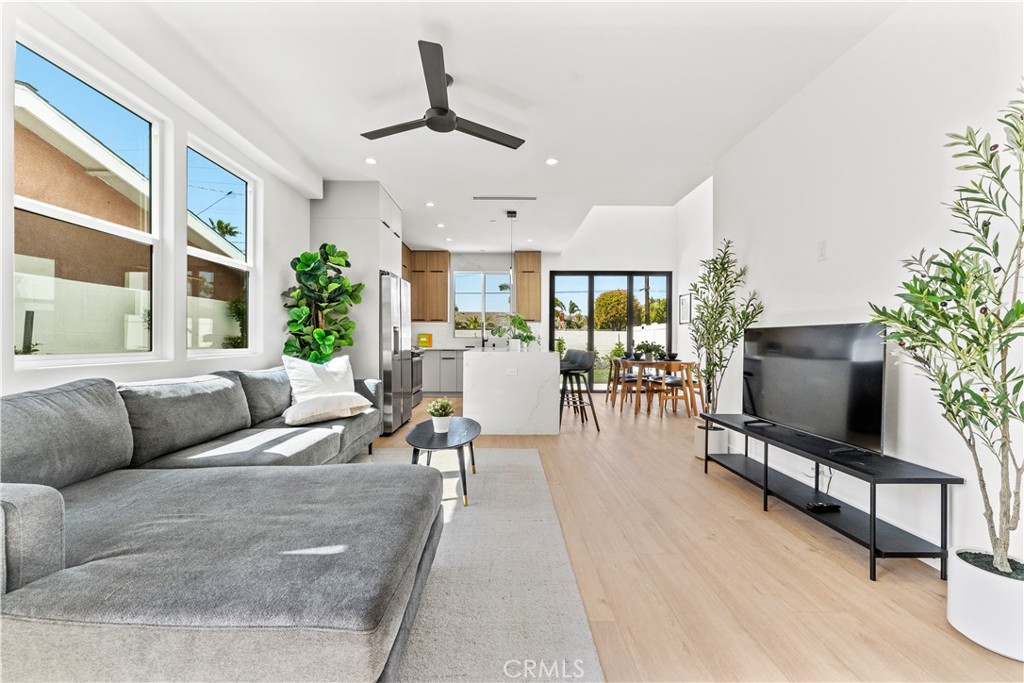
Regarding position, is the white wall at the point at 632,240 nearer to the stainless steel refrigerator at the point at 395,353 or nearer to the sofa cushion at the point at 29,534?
the stainless steel refrigerator at the point at 395,353

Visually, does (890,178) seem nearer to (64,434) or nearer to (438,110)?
(438,110)

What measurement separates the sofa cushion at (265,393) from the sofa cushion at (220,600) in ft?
6.05

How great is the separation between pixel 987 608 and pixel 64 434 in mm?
3503

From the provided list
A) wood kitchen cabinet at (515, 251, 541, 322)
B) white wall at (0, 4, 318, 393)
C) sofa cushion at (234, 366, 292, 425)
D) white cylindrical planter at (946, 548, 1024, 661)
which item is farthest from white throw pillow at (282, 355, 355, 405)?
wood kitchen cabinet at (515, 251, 541, 322)

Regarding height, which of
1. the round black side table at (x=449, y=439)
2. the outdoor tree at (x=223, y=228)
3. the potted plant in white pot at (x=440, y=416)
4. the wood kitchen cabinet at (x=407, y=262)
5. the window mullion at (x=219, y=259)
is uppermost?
the wood kitchen cabinet at (x=407, y=262)

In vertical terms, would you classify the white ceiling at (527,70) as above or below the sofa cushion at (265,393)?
above

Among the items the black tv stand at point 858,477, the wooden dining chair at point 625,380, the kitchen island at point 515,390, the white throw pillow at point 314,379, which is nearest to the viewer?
the black tv stand at point 858,477

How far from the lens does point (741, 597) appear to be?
1.86 m

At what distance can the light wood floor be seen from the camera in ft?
4.88

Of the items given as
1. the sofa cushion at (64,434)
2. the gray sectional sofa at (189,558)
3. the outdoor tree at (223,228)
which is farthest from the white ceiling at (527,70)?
the gray sectional sofa at (189,558)

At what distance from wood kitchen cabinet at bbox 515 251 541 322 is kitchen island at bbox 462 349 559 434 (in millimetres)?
3340

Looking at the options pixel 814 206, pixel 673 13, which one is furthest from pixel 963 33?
pixel 673 13

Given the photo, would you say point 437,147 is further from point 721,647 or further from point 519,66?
point 721,647

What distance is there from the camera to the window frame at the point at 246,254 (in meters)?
3.14
